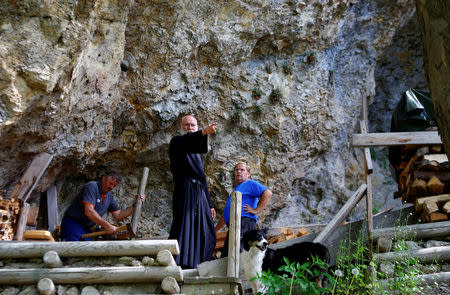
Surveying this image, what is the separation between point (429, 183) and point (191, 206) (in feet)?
12.5

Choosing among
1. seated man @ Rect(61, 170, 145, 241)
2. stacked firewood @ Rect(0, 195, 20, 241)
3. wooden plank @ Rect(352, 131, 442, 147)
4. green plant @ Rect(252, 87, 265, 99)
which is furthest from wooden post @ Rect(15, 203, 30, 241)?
wooden plank @ Rect(352, 131, 442, 147)

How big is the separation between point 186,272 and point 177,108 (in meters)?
3.94

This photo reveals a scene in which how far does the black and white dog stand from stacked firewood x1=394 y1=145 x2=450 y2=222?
2431 mm

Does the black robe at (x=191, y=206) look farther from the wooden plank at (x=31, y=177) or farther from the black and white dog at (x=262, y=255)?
the wooden plank at (x=31, y=177)

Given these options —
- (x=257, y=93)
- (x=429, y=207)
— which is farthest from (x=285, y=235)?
(x=257, y=93)

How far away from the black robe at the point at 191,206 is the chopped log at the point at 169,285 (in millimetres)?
1361

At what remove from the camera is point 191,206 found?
5.93m

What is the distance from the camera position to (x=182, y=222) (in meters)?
5.83

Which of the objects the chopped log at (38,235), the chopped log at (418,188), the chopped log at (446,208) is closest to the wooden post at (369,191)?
the chopped log at (418,188)

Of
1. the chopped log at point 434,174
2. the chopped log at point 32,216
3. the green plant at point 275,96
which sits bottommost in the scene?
the chopped log at point 32,216

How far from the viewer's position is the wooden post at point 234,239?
193 inches

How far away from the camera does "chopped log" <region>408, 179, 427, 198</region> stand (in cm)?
734

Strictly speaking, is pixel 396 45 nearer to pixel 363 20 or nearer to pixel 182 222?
pixel 363 20

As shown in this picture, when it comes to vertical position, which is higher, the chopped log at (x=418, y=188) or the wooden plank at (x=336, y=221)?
the chopped log at (x=418, y=188)
